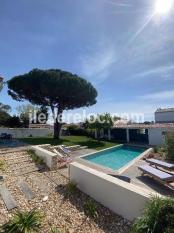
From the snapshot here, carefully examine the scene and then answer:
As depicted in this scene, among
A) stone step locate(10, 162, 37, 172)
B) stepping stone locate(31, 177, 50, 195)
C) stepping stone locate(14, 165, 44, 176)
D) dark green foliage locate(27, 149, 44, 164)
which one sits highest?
dark green foliage locate(27, 149, 44, 164)

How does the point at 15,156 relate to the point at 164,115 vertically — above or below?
below

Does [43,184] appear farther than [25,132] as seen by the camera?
No

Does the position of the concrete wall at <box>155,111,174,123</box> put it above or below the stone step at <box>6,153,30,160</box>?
above

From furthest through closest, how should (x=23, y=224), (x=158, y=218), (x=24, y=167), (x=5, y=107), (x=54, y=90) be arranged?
(x=5, y=107) < (x=54, y=90) < (x=24, y=167) < (x=23, y=224) < (x=158, y=218)

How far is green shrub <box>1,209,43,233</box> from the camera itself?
5364mm

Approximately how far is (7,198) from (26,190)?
103cm

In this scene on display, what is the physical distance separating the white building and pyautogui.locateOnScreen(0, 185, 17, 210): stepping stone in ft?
155

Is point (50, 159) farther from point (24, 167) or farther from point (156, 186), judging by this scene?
point (156, 186)

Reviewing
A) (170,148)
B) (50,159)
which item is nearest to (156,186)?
(50,159)

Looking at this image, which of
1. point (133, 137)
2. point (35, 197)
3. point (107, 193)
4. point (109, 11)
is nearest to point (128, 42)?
point (109, 11)

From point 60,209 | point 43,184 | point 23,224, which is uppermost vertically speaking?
point 43,184

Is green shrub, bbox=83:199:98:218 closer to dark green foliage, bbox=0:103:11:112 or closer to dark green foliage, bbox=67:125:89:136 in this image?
dark green foliage, bbox=67:125:89:136

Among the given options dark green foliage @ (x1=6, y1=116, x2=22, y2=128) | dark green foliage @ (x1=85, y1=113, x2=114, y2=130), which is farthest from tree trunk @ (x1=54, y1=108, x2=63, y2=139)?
dark green foliage @ (x1=6, y1=116, x2=22, y2=128)

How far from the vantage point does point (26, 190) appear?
835 cm
